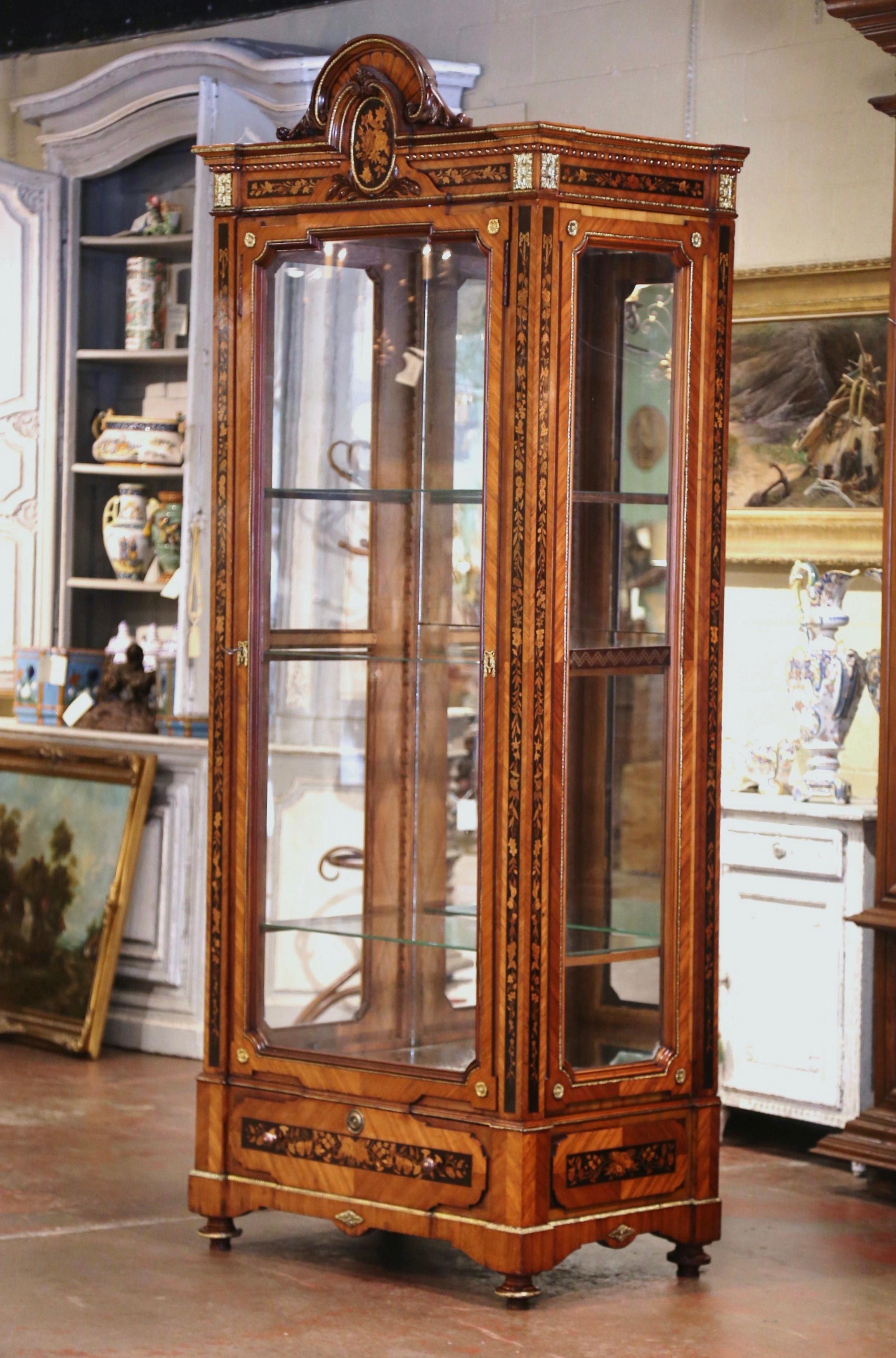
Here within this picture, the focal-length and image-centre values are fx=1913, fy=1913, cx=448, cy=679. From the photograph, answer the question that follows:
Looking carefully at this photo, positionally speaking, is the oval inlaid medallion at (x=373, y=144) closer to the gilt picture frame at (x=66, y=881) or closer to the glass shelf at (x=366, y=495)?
the glass shelf at (x=366, y=495)

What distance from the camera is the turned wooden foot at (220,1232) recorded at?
3.96 m

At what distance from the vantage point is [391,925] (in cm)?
396

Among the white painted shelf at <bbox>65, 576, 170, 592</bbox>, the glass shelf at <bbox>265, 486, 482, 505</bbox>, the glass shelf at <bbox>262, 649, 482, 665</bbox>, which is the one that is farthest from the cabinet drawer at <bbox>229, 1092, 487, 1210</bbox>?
the white painted shelf at <bbox>65, 576, 170, 592</bbox>

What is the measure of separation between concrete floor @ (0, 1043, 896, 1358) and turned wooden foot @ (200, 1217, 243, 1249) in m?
0.03

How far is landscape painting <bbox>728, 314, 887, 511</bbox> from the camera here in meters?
5.16

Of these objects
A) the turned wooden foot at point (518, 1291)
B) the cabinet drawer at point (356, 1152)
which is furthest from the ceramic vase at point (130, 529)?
the turned wooden foot at point (518, 1291)

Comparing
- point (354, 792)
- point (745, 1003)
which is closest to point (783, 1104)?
point (745, 1003)

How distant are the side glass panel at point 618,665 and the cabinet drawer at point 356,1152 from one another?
0.31m

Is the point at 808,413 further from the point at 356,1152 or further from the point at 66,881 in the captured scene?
the point at 66,881

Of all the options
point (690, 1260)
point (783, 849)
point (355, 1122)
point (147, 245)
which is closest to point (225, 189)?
point (355, 1122)

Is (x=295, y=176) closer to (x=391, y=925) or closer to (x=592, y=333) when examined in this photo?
(x=592, y=333)

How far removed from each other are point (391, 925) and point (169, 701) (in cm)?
237

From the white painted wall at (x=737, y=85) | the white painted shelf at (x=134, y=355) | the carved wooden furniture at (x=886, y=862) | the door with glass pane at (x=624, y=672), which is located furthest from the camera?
the white painted shelf at (x=134, y=355)

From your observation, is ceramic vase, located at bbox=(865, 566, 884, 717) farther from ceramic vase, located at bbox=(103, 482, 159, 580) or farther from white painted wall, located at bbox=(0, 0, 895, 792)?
ceramic vase, located at bbox=(103, 482, 159, 580)
